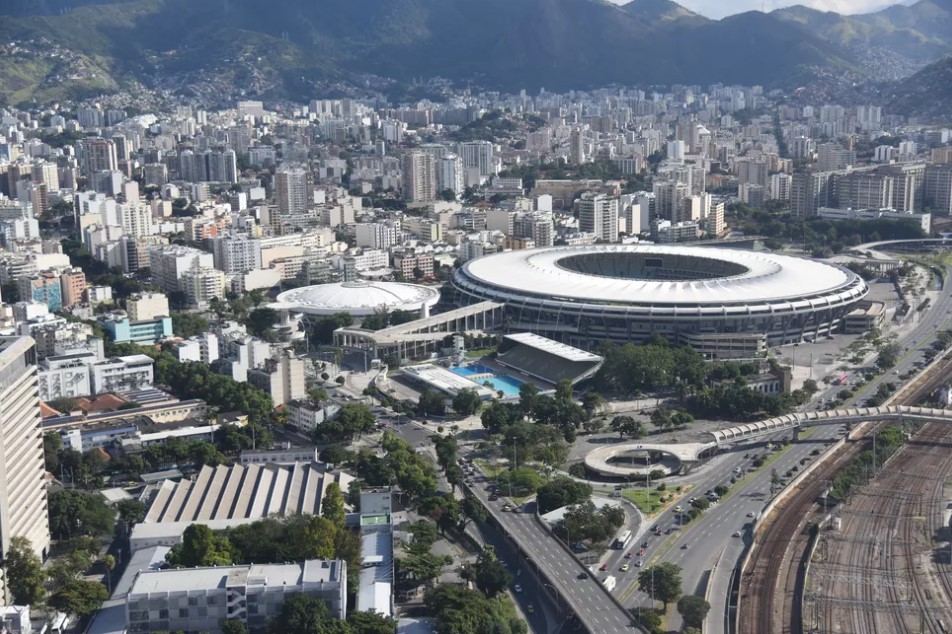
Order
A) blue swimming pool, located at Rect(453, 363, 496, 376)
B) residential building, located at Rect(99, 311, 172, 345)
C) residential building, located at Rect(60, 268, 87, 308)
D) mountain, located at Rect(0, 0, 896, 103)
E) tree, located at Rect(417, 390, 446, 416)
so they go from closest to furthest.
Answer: tree, located at Rect(417, 390, 446, 416) → blue swimming pool, located at Rect(453, 363, 496, 376) → residential building, located at Rect(99, 311, 172, 345) → residential building, located at Rect(60, 268, 87, 308) → mountain, located at Rect(0, 0, 896, 103)

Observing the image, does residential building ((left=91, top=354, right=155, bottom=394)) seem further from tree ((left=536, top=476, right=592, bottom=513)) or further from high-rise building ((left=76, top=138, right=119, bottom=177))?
high-rise building ((left=76, top=138, right=119, bottom=177))

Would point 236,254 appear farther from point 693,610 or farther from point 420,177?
point 693,610

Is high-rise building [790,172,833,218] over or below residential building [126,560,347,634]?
over

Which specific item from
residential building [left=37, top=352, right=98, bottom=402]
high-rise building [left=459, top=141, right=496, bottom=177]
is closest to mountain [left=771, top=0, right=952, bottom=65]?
high-rise building [left=459, top=141, right=496, bottom=177]

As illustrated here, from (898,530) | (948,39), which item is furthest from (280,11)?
(898,530)

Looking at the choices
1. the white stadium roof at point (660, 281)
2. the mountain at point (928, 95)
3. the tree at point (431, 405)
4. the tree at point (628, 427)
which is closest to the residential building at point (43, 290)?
the white stadium roof at point (660, 281)

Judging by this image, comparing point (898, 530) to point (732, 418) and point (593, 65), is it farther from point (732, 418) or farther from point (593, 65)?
point (593, 65)
